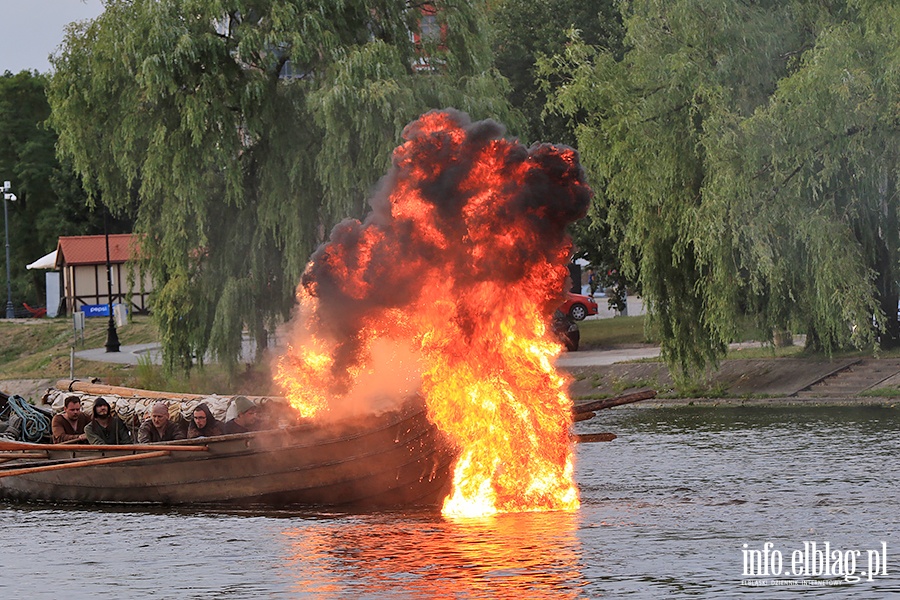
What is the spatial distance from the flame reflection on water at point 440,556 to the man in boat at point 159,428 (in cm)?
404

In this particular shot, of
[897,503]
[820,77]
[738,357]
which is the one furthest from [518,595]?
[738,357]

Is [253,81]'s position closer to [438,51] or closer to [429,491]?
[438,51]

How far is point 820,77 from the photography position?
3183 cm

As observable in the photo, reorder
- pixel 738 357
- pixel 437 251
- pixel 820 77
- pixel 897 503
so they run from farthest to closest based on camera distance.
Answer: pixel 738 357
pixel 820 77
pixel 897 503
pixel 437 251

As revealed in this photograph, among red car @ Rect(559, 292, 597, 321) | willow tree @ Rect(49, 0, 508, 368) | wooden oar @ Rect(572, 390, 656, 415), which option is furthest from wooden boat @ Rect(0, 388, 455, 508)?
red car @ Rect(559, 292, 597, 321)

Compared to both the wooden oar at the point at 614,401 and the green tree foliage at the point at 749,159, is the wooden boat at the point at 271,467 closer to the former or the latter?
the wooden oar at the point at 614,401

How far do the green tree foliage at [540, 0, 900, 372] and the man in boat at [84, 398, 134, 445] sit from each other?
14643 mm

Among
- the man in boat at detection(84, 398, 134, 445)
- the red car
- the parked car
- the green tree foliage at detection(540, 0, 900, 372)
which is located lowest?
the man in boat at detection(84, 398, 134, 445)

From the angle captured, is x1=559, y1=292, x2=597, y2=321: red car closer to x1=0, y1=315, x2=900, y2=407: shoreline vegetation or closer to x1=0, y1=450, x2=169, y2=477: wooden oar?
x1=0, y1=315, x2=900, y2=407: shoreline vegetation

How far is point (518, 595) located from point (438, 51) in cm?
2541

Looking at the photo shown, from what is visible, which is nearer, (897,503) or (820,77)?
(897,503)

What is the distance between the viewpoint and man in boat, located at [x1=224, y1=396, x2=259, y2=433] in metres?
24.6

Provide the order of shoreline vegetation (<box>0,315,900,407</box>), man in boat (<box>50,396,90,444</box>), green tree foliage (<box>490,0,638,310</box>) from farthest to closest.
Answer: green tree foliage (<box>490,0,638,310</box>) → shoreline vegetation (<box>0,315,900,407</box>) → man in boat (<box>50,396,90,444</box>)

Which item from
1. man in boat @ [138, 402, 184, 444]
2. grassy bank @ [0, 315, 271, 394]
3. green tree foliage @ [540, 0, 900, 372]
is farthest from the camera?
grassy bank @ [0, 315, 271, 394]
